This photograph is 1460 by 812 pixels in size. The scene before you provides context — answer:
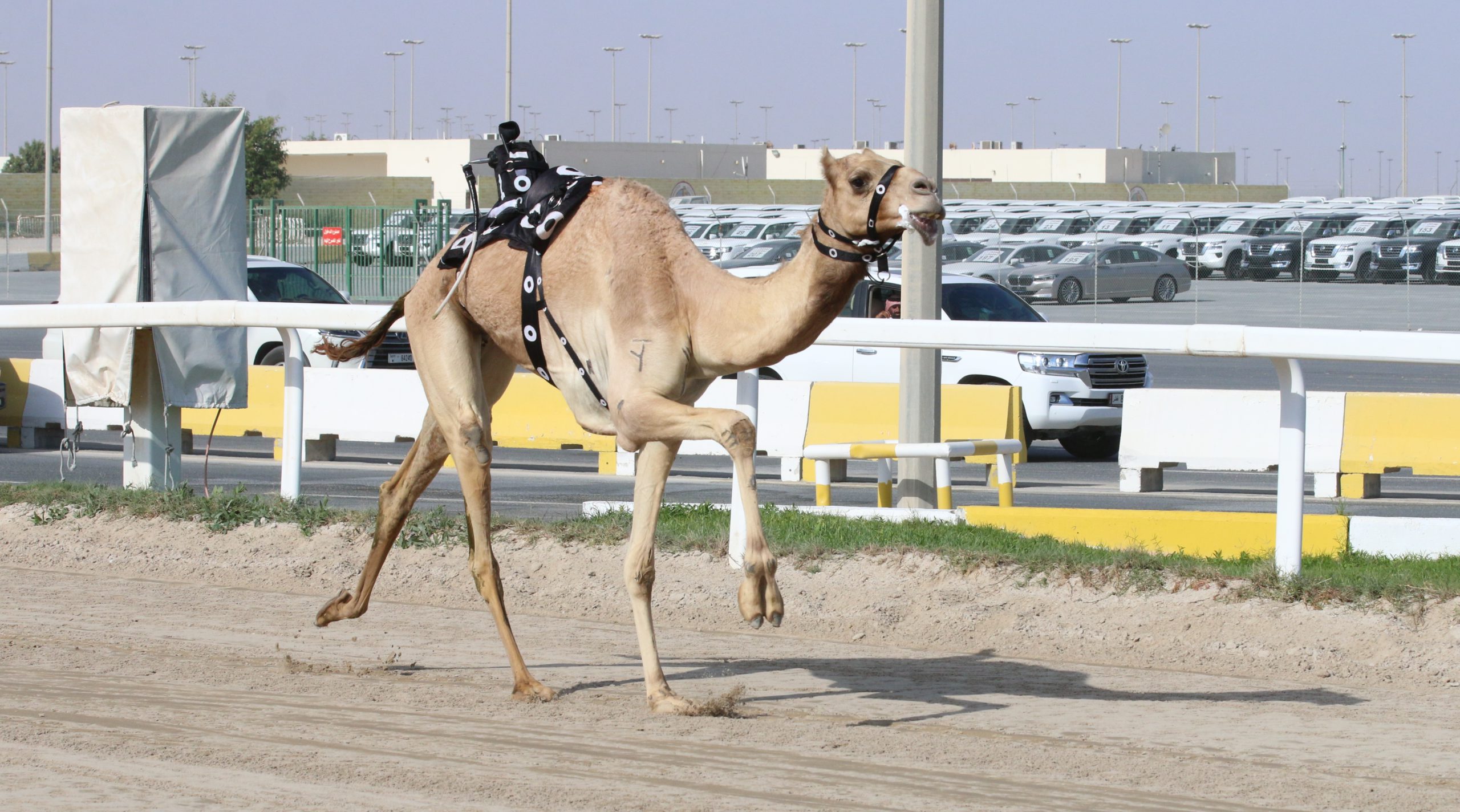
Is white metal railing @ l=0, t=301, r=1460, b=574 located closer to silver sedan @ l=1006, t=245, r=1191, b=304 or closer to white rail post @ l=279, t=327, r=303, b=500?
white rail post @ l=279, t=327, r=303, b=500

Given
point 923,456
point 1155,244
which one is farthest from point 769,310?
point 1155,244

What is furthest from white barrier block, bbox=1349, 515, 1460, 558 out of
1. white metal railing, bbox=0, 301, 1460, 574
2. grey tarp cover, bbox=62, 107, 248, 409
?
grey tarp cover, bbox=62, 107, 248, 409

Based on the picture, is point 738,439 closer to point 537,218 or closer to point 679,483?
point 537,218

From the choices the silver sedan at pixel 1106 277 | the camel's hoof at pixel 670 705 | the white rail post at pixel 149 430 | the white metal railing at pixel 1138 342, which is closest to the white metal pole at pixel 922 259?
the white metal railing at pixel 1138 342

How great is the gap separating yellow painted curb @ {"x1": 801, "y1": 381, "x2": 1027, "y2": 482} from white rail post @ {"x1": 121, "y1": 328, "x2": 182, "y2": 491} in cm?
592

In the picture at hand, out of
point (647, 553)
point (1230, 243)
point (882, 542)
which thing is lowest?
point (882, 542)

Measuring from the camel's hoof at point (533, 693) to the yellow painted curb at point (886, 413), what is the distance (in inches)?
350

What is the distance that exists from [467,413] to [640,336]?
1167 mm

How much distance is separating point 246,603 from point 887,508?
3.47 m

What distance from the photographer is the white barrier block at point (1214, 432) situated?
13.3 metres

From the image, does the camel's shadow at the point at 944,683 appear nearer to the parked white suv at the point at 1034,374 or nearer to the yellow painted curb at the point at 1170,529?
the yellow painted curb at the point at 1170,529

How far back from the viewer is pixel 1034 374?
736 inches

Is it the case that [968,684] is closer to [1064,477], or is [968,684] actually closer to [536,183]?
[536,183]

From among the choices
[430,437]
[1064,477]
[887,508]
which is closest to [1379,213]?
[1064,477]
